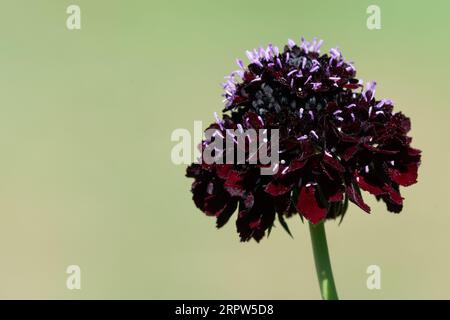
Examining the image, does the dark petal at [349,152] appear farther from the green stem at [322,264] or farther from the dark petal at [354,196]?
the green stem at [322,264]

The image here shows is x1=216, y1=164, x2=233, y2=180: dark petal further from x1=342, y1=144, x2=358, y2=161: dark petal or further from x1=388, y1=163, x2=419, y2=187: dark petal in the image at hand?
x1=388, y1=163, x2=419, y2=187: dark petal

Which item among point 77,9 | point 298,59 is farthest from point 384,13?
point 298,59

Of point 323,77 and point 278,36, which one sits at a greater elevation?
point 278,36

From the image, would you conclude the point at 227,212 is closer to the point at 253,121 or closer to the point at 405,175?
the point at 253,121

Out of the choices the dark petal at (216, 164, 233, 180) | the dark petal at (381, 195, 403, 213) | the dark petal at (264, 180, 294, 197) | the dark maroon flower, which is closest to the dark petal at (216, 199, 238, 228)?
the dark maroon flower

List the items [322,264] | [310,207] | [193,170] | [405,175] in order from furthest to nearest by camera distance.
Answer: [193,170]
[405,175]
[322,264]
[310,207]

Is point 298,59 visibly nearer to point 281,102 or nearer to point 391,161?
point 281,102

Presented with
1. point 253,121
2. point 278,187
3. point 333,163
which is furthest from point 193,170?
point 333,163
